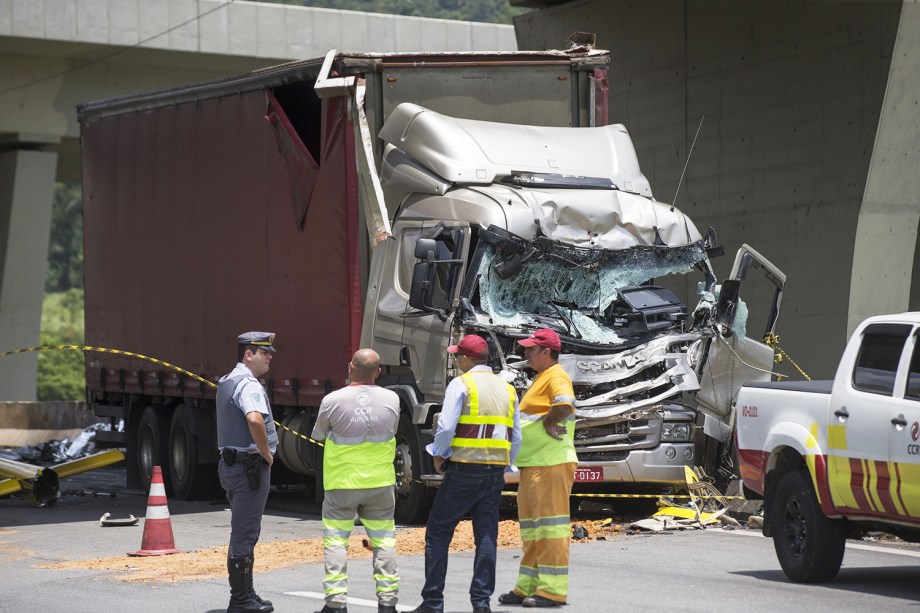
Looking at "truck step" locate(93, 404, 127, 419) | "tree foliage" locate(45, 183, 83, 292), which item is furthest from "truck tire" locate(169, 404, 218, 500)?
"tree foliage" locate(45, 183, 83, 292)

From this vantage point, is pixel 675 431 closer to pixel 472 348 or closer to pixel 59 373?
pixel 472 348

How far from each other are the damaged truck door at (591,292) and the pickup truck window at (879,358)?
342 cm

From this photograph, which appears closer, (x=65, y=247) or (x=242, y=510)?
(x=242, y=510)

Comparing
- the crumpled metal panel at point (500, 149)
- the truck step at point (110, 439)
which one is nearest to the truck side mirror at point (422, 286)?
the crumpled metal panel at point (500, 149)

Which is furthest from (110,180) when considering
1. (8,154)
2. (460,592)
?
(8,154)

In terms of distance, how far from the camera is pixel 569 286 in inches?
571

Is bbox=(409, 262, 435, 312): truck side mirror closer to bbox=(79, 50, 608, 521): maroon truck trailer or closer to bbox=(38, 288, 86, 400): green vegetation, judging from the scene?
bbox=(79, 50, 608, 521): maroon truck trailer

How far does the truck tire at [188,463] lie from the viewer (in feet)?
59.1

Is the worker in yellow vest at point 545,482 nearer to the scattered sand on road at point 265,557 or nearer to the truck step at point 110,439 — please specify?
the scattered sand on road at point 265,557

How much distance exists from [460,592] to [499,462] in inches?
56.2

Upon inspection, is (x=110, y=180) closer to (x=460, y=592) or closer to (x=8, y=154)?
(x=460, y=592)

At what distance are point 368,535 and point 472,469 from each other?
→ 0.71 meters

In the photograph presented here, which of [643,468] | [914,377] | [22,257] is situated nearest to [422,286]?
[643,468]

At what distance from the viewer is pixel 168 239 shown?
18391 mm
